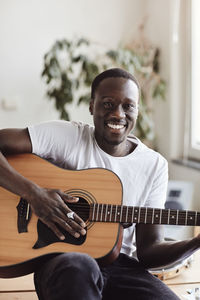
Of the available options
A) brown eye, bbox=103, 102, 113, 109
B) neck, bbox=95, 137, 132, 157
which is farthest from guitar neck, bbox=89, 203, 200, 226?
brown eye, bbox=103, 102, 113, 109

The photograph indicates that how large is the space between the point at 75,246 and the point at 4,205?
31 cm

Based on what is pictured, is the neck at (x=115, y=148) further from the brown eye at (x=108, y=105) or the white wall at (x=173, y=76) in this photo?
the white wall at (x=173, y=76)

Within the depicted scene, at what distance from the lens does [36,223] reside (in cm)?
136

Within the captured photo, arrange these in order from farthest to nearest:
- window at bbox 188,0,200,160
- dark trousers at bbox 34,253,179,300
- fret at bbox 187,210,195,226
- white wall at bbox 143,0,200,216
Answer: white wall at bbox 143,0,200,216 → window at bbox 188,0,200,160 → fret at bbox 187,210,195,226 → dark trousers at bbox 34,253,179,300

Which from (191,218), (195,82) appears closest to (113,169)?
(191,218)

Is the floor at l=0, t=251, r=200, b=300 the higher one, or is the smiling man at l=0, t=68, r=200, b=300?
the smiling man at l=0, t=68, r=200, b=300

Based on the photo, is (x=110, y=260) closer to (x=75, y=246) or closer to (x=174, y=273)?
(x=75, y=246)

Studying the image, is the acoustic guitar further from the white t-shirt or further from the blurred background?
the blurred background

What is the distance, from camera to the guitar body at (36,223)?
1284mm

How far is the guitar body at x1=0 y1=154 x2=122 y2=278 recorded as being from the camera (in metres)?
1.28

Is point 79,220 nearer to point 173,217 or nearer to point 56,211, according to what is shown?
point 56,211

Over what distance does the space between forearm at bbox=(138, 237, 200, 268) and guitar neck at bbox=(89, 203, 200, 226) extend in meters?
0.09

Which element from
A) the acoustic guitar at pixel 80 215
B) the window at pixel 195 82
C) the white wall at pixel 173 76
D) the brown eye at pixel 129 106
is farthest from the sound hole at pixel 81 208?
the window at pixel 195 82

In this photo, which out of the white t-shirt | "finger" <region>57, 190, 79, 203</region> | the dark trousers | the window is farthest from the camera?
the window
